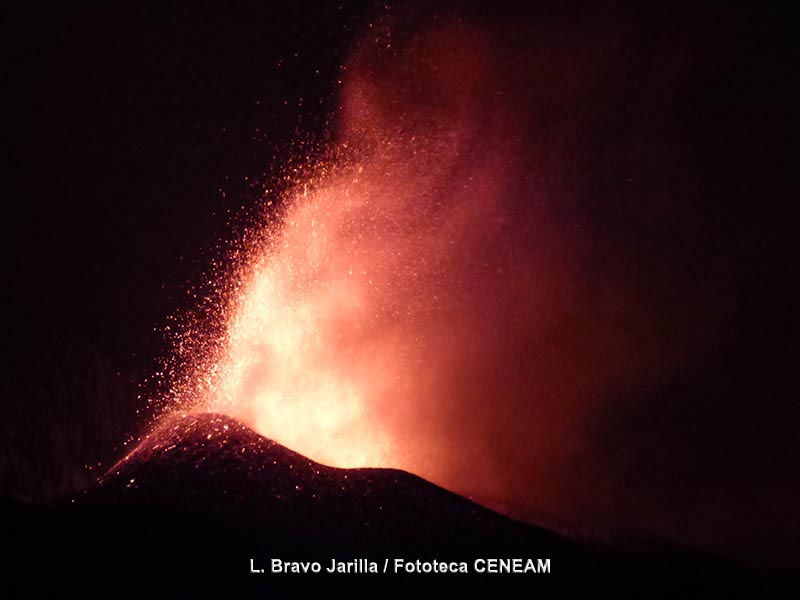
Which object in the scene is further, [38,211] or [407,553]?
[38,211]

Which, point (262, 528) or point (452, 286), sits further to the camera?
point (452, 286)

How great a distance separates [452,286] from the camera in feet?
23.8

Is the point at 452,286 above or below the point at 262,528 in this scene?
above

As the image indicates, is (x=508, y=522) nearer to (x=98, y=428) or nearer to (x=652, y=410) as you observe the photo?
(x=652, y=410)

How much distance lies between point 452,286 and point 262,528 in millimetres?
3946

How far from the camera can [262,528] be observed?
4004 millimetres

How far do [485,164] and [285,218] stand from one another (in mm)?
2408

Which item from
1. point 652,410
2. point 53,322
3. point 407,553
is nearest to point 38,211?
point 53,322

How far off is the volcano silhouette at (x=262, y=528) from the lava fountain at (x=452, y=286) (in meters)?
2.09

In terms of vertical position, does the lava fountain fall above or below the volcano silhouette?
above

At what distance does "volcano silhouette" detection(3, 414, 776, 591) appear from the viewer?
364cm

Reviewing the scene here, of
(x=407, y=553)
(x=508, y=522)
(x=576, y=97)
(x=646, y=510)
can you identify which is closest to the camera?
(x=407, y=553)

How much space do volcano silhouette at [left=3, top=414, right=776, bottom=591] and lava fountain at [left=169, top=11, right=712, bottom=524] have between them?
2086mm

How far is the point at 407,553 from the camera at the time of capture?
3842 millimetres
